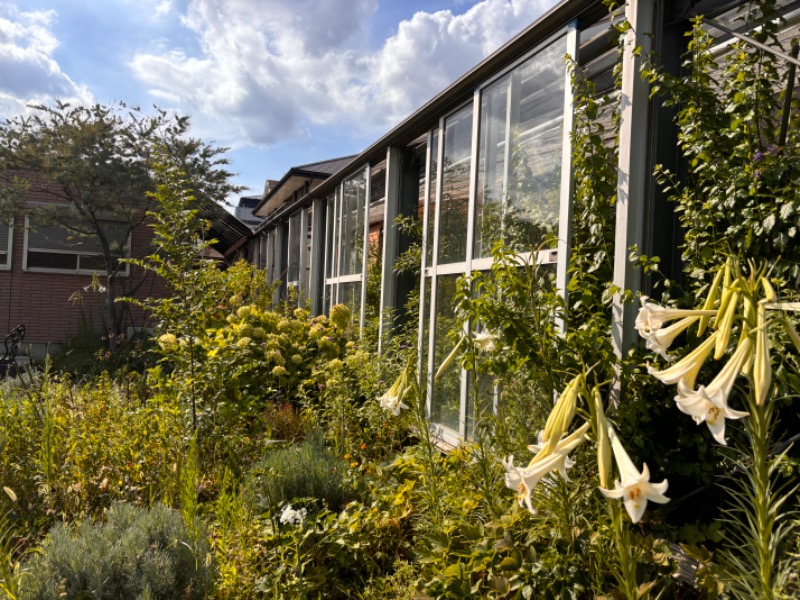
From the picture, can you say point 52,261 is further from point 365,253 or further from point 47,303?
point 365,253

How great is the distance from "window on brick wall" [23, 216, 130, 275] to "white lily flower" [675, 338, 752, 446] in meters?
14.3

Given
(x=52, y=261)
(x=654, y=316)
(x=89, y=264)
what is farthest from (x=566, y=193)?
(x=52, y=261)

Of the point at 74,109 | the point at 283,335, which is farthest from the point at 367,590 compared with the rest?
the point at 74,109

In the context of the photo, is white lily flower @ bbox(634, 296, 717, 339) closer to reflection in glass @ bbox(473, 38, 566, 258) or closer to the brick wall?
reflection in glass @ bbox(473, 38, 566, 258)

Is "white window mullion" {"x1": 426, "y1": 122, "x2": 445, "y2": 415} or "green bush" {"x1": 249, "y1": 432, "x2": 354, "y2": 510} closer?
"green bush" {"x1": 249, "y1": 432, "x2": 354, "y2": 510}

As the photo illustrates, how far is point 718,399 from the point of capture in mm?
1050

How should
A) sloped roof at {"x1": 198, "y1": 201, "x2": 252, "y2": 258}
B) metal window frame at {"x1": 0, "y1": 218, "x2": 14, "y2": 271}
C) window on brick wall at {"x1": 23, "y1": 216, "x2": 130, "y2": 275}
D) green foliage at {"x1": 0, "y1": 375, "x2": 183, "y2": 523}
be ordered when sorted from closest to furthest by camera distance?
green foliage at {"x1": 0, "y1": 375, "x2": 183, "y2": 523}
sloped roof at {"x1": 198, "y1": 201, "x2": 252, "y2": 258}
metal window frame at {"x1": 0, "y1": 218, "x2": 14, "y2": 271}
window on brick wall at {"x1": 23, "y1": 216, "x2": 130, "y2": 275}

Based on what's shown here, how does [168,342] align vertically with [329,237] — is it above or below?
below

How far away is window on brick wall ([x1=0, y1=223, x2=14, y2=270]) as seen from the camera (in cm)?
1367

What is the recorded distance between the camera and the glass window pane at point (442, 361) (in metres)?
4.23

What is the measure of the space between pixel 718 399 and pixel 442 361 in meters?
3.49

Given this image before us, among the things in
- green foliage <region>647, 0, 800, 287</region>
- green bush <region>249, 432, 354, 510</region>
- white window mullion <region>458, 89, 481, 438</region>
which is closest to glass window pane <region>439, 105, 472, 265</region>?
white window mullion <region>458, 89, 481, 438</region>

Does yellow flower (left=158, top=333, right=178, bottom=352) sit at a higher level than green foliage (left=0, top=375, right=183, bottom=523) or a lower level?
higher

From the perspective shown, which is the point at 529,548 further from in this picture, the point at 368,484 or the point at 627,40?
the point at 627,40
